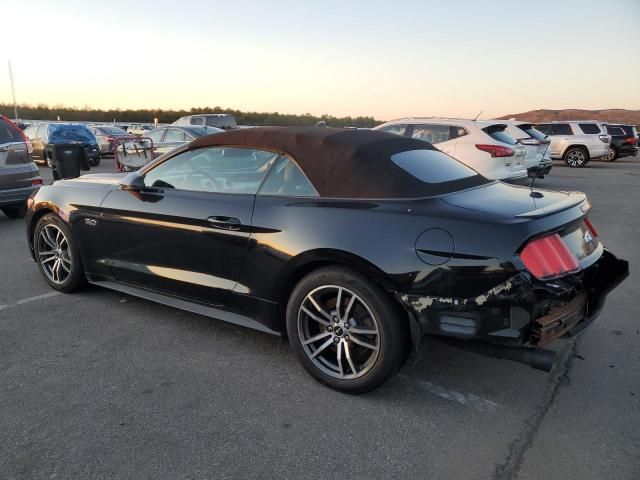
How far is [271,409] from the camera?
283 centimetres

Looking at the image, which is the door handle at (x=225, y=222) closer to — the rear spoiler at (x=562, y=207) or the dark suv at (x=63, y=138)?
the rear spoiler at (x=562, y=207)

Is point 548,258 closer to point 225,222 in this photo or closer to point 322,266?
point 322,266

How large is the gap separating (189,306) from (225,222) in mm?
719

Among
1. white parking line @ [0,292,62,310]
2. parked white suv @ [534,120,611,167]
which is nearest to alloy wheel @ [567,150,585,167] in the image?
parked white suv @ [534,120,611,167]

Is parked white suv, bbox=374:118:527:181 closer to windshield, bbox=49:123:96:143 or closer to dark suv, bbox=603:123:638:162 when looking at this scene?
windshield, bbox=49:123:96:143

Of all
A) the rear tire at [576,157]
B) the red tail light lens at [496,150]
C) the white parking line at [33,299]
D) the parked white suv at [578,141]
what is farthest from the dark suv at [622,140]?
the white parking line at [33,299]

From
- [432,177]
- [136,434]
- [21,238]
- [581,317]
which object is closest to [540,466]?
[581,317]

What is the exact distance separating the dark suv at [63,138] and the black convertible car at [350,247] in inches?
589

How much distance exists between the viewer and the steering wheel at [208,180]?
366cm

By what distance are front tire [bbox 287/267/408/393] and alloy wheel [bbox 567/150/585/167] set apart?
67.0 feet

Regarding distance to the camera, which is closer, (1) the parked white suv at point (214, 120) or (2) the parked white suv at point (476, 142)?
(2) the parked white suv at point (476, 142)

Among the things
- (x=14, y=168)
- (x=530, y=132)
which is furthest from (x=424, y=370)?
(x=530, y=132)

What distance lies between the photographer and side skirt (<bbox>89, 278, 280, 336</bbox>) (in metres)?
3.36

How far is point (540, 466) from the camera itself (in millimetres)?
2371
